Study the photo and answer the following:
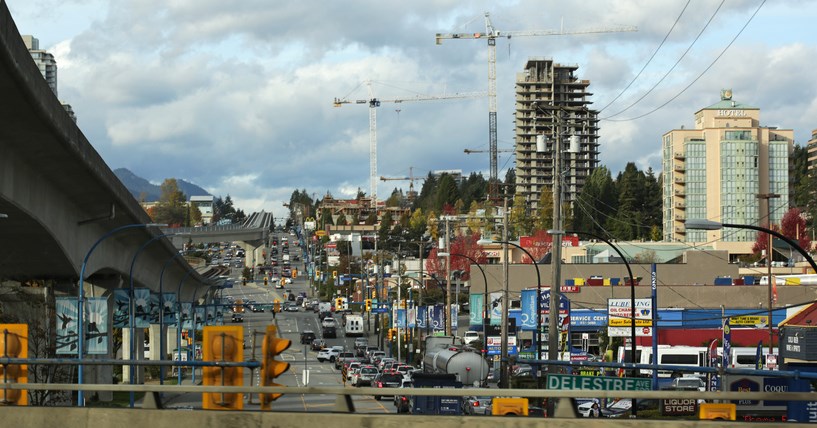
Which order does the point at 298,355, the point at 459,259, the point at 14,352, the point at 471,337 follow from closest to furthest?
the point at 14,352, the point at 298,355, the point at 471,337, the point at 459,259

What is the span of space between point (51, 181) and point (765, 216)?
141m

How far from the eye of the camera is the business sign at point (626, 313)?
58.2 metres

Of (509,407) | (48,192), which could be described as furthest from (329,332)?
(509,407)

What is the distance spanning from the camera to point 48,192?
126 feet

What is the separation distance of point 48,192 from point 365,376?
32.1 m

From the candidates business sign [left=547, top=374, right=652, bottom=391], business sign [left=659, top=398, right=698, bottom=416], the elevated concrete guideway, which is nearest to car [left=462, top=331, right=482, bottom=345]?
the elevated concrete guideway

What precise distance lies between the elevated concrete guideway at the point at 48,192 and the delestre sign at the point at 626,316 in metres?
25.4

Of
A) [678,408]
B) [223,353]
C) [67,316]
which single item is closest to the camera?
[223,353]

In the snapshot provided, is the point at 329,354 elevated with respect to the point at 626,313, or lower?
lower

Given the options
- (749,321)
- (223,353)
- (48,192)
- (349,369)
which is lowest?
(349,369)

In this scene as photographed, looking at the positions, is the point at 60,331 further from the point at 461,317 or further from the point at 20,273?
the point at 461,317

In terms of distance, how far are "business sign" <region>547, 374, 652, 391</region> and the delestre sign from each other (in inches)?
1550

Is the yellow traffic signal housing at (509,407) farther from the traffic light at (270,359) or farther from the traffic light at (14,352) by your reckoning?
the traffic light at (14,352)

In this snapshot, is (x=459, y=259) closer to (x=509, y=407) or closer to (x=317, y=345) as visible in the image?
(x=317, y=345)
